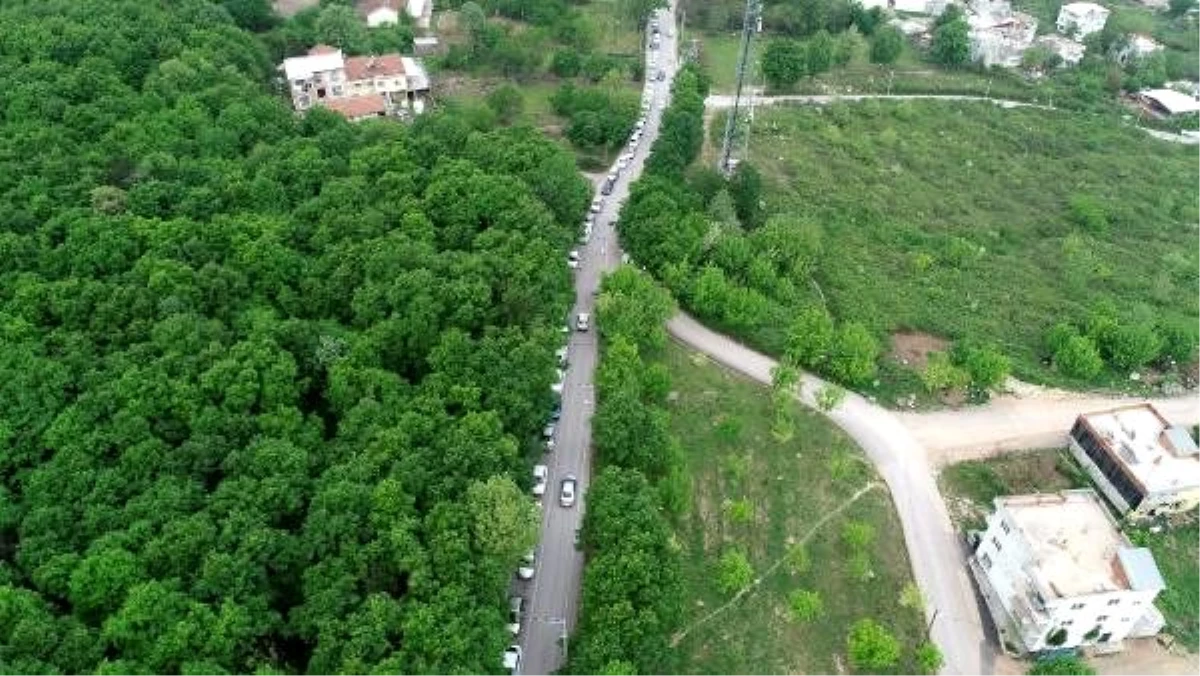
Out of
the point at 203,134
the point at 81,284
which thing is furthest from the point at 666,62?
the point at 81,284

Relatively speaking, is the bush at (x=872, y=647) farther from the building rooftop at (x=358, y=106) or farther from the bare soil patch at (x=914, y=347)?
the building rooftop at (x=358, y=106)

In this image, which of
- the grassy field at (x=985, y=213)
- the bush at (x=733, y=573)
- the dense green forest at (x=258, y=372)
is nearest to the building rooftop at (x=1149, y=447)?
the grassy field at (x=985, y=213)

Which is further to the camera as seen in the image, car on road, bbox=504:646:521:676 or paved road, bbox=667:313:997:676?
paved road, bbox=667:313:997:676

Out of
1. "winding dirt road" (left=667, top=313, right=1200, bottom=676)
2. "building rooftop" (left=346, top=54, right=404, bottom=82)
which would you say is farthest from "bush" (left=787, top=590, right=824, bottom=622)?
"building rooftop" (left=346, top=54, right=404, bottom=82)

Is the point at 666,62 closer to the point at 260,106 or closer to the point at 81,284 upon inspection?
the point at 260,106

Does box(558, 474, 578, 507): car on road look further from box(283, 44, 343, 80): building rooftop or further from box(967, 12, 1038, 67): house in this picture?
box(967, 12, 1038, 67): house

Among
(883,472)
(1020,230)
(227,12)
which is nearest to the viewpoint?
(883,472)

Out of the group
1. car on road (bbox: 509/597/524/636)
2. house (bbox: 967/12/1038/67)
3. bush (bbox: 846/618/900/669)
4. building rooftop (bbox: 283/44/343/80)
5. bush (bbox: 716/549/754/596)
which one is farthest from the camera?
house (bbox: 967/12/1038/67)

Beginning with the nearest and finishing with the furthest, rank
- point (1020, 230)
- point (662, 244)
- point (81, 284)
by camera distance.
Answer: point (81, 284)
point (662, 244)
point (1020, 230)
